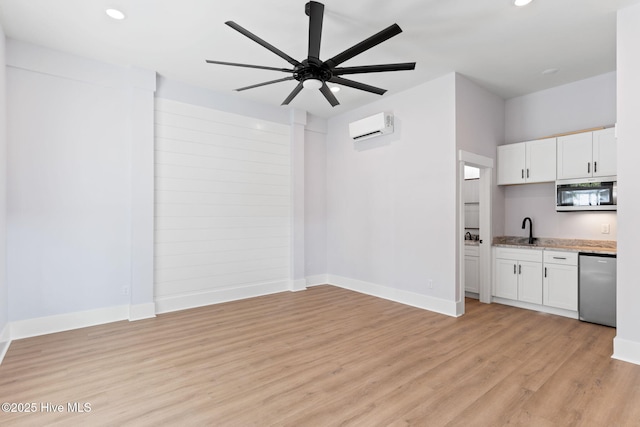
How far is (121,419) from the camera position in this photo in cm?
212

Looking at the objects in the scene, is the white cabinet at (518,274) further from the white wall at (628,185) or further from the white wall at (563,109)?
the white wall at (563,109)

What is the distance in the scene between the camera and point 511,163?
16.2 feet

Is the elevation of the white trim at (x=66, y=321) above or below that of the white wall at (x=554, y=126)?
below

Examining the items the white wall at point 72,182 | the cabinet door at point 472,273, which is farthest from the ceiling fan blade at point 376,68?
the cabinet door at point 472,273

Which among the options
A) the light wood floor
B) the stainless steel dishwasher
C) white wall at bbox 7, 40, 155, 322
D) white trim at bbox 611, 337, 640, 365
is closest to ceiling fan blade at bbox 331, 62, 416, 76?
the light wood floor

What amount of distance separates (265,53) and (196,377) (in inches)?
135

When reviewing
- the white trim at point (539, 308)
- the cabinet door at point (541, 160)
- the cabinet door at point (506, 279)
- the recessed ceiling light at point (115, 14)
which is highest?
the recessed ceiling light at point (115, 14)

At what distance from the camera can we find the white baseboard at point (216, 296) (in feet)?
14.8

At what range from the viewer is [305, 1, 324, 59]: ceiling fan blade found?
2.27 metres

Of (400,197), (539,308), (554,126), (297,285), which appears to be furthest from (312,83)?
(539,308)

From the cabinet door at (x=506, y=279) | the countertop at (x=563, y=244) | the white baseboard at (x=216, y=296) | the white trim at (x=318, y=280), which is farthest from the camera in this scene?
the white trim at (x=318, y=280)

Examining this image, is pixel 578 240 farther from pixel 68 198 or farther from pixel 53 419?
pixel 68 198

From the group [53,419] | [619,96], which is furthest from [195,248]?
[619,96]

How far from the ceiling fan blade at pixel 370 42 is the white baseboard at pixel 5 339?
161 inches
